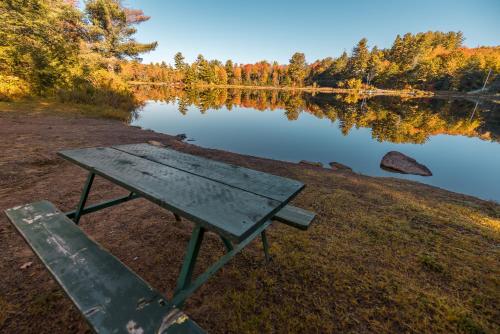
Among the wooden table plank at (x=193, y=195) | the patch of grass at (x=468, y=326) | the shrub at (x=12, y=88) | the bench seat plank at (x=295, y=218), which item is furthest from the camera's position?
the shrub at (x=12, y=88)

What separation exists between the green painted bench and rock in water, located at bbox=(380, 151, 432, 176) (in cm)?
1024

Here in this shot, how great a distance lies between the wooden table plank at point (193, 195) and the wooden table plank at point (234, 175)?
0.09 m

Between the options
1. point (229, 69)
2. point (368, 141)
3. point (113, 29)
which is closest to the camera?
point (368, 141)

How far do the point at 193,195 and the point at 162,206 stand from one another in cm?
23

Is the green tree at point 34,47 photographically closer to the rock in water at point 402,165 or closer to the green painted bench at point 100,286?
the green painted bench at point 100,286

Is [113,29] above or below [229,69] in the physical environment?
below

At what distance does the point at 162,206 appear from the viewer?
5.22 feet

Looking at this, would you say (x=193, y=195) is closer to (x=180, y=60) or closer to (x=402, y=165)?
(x=402, y=165)

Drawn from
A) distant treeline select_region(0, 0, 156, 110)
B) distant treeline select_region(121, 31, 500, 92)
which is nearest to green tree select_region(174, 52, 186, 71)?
distant treeline select_region(121, 31, 500, 92)

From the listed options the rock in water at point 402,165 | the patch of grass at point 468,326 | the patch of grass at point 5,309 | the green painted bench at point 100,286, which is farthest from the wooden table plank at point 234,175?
the rock in water at point 402,165

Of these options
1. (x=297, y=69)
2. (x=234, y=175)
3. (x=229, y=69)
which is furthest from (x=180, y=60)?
(x=234, y=175)

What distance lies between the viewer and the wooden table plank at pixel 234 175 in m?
1.85

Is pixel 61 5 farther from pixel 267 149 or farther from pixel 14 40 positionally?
pixel 267 149

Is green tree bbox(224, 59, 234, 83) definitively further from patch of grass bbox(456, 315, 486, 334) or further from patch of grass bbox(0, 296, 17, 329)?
patch of grass bbox(456, 315, 486, 334)
